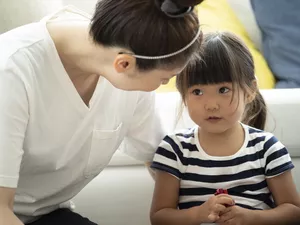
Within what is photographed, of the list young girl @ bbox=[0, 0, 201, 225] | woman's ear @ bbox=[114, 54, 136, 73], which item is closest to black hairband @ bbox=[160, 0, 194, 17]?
young girl @ bbox=[0, 0, 201, 225]

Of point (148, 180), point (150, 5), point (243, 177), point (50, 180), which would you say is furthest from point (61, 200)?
point (150, 5)

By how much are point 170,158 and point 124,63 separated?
1.12ft

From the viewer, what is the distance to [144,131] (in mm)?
1290

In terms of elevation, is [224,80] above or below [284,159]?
above

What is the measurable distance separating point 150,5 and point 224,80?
0.31 m

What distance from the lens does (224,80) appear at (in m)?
1.20

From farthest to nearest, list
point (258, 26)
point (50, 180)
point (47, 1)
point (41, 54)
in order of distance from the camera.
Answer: point (258, 26), point (47, 1), point (50, 180), point (41, 54)

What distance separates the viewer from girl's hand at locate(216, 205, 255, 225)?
118 centimetres

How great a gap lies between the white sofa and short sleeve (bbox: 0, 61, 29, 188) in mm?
448

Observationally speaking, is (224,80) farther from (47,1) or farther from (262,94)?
(47,1)

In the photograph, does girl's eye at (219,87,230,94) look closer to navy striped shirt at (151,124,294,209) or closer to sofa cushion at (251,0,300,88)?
navy striped shirt at (151,124,294,209)

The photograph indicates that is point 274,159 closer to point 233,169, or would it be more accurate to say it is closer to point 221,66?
point 233,169

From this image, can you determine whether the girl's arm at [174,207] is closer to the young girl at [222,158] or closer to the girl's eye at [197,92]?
the young girl at [222,158]

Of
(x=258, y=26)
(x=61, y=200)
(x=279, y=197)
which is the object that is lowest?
(x=61, y=200)
